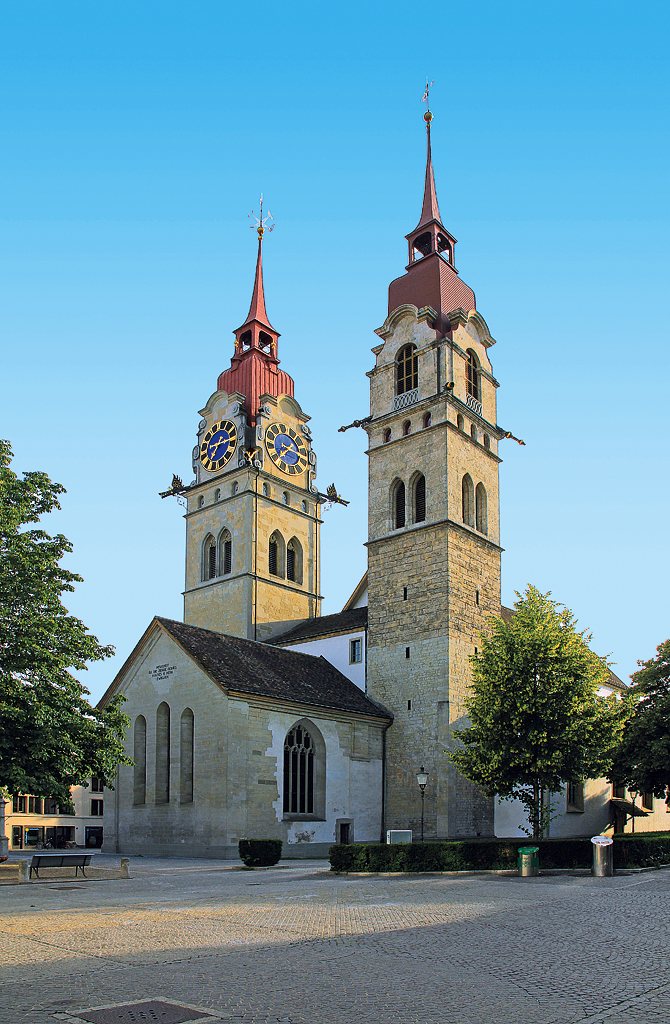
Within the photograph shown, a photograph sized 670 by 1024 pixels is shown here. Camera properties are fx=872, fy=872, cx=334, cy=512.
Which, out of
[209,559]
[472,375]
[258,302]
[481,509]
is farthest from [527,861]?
[258,302]

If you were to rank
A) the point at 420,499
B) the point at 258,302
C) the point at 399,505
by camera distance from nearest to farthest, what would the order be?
the point at 420,499 < the point at 399,505 < the point at 258,302

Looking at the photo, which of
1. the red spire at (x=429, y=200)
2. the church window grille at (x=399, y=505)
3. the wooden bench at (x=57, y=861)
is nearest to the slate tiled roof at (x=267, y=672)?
the church window grille at (x=399, y=505)

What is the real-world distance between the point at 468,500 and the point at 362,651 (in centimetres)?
885

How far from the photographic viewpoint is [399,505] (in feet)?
139

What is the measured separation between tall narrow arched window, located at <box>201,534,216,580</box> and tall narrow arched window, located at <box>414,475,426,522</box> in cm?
1697

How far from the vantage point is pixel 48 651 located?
871 inches

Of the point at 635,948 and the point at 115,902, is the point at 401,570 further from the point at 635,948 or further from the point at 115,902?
the point at 635,948

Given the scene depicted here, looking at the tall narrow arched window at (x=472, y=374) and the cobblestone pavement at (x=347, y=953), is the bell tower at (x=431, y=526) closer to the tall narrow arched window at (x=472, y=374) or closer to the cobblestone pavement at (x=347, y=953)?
the tall narrow arched window at (x=472, y=374)

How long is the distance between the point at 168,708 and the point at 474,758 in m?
13.1

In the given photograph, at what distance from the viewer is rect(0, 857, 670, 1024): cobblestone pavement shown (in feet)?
26.7

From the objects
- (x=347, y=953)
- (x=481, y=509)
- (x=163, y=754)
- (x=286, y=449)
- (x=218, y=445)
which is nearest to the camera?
(x=347, y=953)

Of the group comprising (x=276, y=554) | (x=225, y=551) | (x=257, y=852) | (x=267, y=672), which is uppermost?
(x=225, y=551)

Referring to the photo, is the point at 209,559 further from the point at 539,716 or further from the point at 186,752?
the point at 539,716

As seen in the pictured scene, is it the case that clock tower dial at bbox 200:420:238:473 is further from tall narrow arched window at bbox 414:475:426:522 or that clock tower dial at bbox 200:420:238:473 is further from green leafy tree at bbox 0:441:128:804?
green leafy tree at bbox 0:441:128:804
